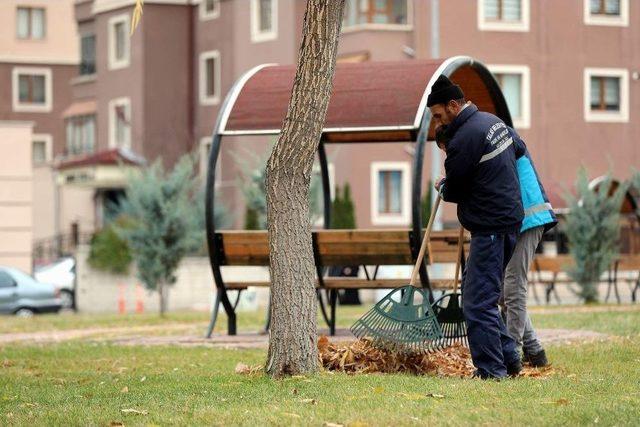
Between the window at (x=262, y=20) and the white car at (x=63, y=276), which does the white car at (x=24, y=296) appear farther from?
the window at (x=262, y=20)

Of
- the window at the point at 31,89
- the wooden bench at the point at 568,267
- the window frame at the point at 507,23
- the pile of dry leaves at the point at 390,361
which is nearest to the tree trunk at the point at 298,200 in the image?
the pile of dry leaves at the point at 390,361

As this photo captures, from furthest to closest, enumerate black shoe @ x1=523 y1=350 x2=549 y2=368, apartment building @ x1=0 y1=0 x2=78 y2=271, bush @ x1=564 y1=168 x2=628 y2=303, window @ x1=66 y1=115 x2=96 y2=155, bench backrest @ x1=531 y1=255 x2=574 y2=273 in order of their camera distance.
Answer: apartment building @ x1=0 y1=0 x2=78 y2=271 → window @ x1=66 y1=115 x2=96 y2=155 → bench backrest @ x1=531 y1=255 x2=574 y2=273 → bush @ x1=564 y1=168 x2=628 y2=303 → black shoe @ x1=523 y1=350 x2=549 y2=368

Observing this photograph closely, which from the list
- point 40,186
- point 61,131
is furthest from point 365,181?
point 61,131

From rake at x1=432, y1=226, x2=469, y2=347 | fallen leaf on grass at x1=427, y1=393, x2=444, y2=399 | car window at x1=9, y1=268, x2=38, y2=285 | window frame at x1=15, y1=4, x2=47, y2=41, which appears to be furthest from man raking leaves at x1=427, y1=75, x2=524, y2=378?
window frame at x1=15, y1=4, x2=47, y2=41

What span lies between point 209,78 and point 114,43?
222 inches

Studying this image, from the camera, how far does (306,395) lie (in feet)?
31.1

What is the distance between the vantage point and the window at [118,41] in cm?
6228

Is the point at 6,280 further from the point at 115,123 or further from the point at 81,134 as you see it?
the point at 81,134

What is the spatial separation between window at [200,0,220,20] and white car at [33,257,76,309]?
1362 centimetres

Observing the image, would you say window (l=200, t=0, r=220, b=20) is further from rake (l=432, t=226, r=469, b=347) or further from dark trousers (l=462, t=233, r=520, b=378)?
dark trousers (l=462, t=233, r=520, b=378)

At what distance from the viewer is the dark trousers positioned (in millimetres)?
10461

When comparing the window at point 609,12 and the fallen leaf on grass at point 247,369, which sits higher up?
the window at point 609,12

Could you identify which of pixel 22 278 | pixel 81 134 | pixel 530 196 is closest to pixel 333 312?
pixel 530 196

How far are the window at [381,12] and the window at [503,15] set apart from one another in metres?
2.42
